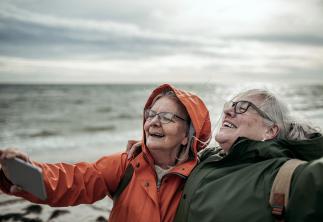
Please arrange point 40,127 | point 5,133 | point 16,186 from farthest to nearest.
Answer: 1. point 40,127
2. point 5,133
3. point 16,186

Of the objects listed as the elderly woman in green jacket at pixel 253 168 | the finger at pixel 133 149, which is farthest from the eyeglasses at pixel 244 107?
the finger at pixel 133 149

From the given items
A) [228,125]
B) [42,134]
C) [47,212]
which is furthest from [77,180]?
[42,134]

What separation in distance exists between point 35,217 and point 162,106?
3452 millimetres

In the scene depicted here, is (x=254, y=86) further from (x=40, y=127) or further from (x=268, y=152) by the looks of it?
(x=40, y=127)

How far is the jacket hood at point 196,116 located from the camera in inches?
126

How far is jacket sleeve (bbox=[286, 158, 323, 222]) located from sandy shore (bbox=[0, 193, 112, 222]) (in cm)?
417

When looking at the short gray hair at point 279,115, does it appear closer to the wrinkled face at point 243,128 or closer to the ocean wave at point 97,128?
the wrinkled face at point 243,128

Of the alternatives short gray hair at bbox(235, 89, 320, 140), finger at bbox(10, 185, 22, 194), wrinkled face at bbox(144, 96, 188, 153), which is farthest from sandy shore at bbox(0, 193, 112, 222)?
short gray hair at bbox(235, 89, 320, 140)

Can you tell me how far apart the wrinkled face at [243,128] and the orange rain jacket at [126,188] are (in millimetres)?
359

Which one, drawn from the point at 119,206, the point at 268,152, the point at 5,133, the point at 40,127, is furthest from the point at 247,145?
the point at 40,127

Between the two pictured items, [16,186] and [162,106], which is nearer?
[16,186]

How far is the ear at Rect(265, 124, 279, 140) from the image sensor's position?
2.90 meters

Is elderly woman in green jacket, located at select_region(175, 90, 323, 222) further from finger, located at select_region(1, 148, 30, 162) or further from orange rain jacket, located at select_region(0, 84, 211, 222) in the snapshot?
finger, located at select_region(1, 148, 30, 162)

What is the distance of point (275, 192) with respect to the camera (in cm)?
206
